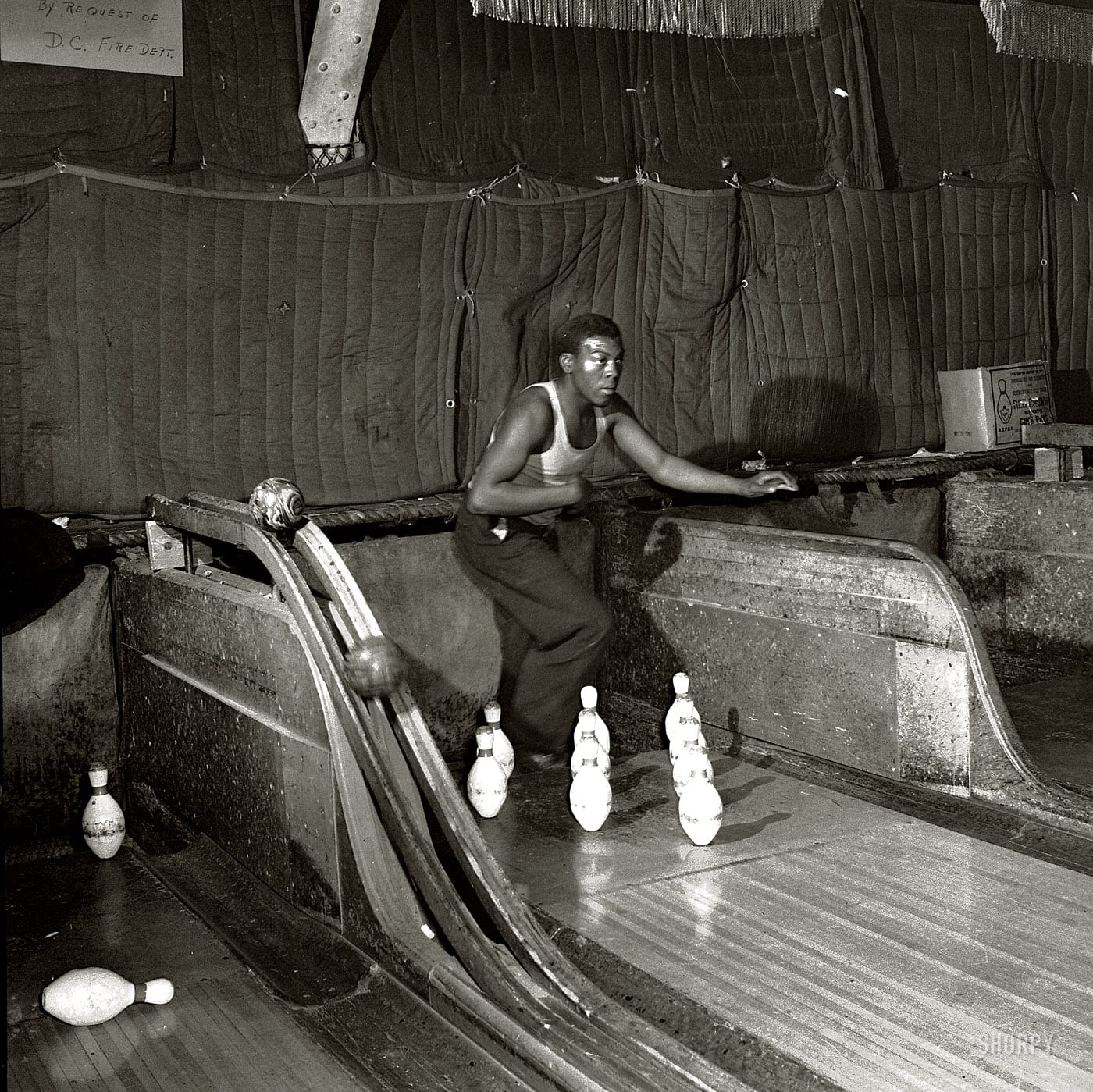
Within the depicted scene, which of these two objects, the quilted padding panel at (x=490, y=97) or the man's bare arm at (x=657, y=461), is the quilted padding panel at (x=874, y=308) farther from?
the man's bare arm at (x=657, y=461)

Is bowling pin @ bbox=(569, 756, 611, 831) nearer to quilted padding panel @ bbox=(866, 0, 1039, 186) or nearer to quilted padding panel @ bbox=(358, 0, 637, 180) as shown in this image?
quilted padding panel @ bbox=(358, 0, 637, 180)

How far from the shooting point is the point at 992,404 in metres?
6.38

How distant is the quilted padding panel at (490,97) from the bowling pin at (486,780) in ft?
7.55

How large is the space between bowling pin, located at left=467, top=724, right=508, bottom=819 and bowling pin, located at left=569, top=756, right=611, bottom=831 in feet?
0.84

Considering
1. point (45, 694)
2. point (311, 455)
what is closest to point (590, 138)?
point (311, 455)

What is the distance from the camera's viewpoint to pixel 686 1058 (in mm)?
2564

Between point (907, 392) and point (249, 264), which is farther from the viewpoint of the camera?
point (907, 392)

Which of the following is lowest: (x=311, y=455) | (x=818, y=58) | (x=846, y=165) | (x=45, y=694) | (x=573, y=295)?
(x=45, y=694)

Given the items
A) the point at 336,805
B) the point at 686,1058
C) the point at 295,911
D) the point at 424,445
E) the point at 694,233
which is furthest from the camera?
the point at 694,233

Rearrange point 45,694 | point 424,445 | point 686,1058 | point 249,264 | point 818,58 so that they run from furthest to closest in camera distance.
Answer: point 818,58, point 424,445, point 249,264, point 45,694, point 686,1058

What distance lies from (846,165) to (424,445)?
2.55 metres

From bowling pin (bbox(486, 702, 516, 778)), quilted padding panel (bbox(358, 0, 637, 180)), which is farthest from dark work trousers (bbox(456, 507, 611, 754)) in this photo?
quilted padding panel (bbox(358, 0, 637, 180))

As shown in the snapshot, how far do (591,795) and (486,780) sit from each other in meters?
0.35

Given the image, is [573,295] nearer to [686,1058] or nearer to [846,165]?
[846,165]
